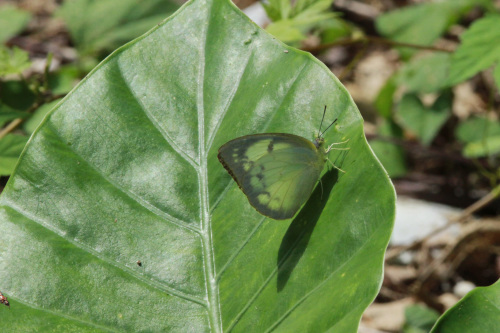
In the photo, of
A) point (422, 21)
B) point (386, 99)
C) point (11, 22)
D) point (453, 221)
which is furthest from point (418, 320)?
point (11, 22)

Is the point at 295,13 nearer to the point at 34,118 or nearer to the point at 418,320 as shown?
the point at 34,118

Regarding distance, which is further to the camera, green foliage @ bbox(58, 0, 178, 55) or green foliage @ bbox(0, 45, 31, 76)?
green foliage @ bbox(58, 0, 178, 55)

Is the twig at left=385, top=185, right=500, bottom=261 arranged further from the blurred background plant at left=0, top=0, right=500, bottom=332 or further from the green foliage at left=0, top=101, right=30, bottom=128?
the green foliage at left=0, top=101, right=30, bottom=128

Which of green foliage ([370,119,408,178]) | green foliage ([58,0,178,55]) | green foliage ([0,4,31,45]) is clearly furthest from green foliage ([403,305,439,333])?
green foliage ([0,4,31,45])

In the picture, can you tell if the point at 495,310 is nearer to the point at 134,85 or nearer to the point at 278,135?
the point at 278,135

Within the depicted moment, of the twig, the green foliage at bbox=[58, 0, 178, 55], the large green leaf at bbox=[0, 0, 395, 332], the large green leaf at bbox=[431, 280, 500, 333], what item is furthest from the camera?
the green foliage at bbox=[58, 0, 178, 55]

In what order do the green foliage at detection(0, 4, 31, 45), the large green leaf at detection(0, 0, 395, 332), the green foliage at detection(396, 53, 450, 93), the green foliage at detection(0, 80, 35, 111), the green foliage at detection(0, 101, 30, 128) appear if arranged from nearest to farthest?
the large green leaf at detection(0, 0, 395, 332)
the green foliage at detection(0, 101, 30, 128)
the green foliage at detection(0, 80, 35, 111)
the green foliage at detection(396, 53, 450, 93)
the green foliage at detection(0, 4, 31, 45)

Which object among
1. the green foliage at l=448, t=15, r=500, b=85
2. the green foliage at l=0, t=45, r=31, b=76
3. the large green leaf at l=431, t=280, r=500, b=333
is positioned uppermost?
the green foliage at l=0, t=45, r=31, b=76
